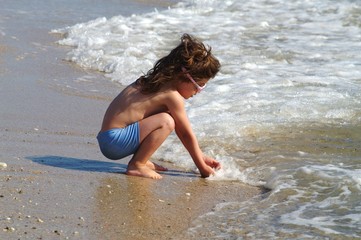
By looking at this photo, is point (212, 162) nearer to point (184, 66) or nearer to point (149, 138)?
point (149, 138)

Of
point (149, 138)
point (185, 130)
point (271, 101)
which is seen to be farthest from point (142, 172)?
point (271, 101)

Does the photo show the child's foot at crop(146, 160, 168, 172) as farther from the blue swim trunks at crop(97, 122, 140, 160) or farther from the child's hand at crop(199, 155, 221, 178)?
the child's hand at crop(199, 155, 221, 178)

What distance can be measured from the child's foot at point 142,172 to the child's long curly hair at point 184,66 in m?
0.50

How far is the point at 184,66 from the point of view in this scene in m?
5.17

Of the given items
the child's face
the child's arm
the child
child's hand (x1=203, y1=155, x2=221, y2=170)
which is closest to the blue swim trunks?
the child

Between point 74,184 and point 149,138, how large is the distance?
66 cm

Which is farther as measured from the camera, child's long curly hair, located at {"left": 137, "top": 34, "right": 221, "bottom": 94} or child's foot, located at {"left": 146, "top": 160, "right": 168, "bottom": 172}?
child's foot, located at {"left": 146, "top": 160, "right": 168, "bottom": 172}

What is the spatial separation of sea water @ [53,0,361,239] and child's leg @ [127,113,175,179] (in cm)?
48

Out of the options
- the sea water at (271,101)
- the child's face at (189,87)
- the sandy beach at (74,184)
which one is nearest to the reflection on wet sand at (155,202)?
the sandy beach at (74,184)

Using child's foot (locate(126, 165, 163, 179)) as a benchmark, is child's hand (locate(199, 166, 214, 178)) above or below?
below

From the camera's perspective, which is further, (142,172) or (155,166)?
(155,166)

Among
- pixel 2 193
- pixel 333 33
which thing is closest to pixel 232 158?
pixel 2 193

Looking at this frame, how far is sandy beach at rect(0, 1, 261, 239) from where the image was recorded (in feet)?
13.1

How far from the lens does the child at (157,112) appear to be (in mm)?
5148
